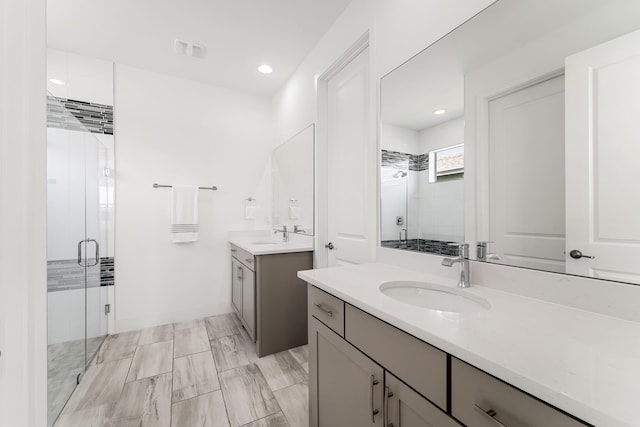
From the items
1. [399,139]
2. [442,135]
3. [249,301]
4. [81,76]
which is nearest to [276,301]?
[249,301]

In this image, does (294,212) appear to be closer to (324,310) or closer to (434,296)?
(324,310)

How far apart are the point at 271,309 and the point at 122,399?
3.43 feet

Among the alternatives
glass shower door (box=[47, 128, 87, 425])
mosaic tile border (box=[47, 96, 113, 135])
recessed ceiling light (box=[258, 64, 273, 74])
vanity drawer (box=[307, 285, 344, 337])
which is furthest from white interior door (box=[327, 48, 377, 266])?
mosaic tile border (box=[47, 96, 113, 135])

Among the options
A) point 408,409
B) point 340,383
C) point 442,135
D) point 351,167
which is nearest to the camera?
point 408,409

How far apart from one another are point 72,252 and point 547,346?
251cm

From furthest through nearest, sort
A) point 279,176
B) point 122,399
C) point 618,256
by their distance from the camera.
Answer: point 279,176, point 122,399, point 618,256

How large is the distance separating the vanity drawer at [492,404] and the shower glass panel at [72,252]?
1996 mm

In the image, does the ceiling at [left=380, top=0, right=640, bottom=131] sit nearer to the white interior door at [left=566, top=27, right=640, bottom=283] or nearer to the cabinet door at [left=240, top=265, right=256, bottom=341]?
the white interior door at [left=566, top=27, right=640, bottom=283]

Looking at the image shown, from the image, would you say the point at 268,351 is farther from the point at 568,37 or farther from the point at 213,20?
the point at 213,20

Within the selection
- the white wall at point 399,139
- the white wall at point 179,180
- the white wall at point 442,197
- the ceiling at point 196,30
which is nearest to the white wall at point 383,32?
the ceiling at point 196,30

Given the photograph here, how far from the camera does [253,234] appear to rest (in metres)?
3.17

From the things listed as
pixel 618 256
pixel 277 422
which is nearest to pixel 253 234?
pixel 277 422

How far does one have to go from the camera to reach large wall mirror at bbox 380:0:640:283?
75 centimetres

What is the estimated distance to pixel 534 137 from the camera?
0.93 m
